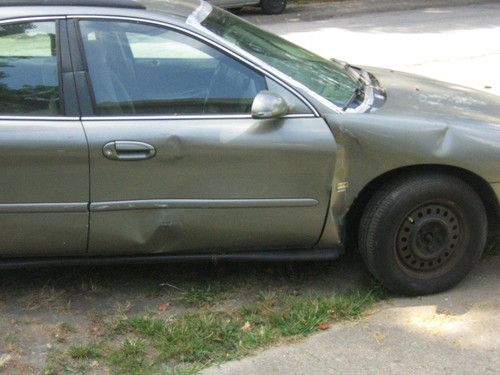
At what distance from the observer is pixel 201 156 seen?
3816mm

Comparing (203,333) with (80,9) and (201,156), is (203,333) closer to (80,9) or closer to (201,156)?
(201,156)

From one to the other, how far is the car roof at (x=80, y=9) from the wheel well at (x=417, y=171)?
128 centimetres

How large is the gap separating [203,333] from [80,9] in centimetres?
172

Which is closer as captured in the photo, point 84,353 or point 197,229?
point 84,353

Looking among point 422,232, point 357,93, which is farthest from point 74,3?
point 422,232

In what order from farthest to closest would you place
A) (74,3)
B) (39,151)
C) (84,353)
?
(74,3)
(39,151)
(84,353)

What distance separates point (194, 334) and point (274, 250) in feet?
2.11

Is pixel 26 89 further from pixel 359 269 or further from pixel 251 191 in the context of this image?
pixel 359 269

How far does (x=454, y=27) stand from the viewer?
14727 millimetres

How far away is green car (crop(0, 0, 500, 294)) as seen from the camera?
3.80 metres

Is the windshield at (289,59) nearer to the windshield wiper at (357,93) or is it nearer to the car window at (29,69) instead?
the windshield wiper at (357,93)

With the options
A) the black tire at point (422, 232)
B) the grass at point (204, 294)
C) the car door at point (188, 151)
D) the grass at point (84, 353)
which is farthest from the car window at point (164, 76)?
the grass at point (84, 353)

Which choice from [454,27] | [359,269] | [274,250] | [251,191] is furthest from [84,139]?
[454,27]

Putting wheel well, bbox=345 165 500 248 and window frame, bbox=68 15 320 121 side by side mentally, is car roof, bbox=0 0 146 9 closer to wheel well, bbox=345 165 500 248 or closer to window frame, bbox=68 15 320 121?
window frame, bbox=68 15 320 121
